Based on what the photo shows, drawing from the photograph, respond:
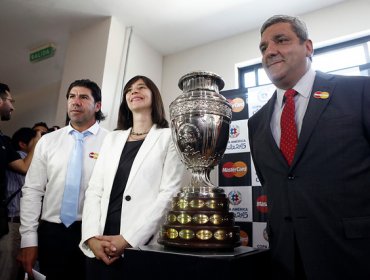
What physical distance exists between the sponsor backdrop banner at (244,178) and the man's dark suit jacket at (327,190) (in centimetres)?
92

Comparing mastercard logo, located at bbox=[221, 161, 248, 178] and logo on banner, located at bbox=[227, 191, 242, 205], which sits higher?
mastercard logo, located at bbox=[221, 161, 248, 178]

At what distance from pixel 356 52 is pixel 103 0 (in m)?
2.20

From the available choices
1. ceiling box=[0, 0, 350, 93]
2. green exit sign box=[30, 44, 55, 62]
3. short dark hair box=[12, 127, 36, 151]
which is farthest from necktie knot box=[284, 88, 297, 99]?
green exit sign box=[30, 44, 55, 62]

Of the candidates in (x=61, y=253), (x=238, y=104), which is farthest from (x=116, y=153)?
(x=238, y=104)

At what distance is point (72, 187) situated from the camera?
132cm

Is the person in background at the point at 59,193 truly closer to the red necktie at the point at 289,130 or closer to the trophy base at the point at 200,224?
the trophy base at the point at 200,224

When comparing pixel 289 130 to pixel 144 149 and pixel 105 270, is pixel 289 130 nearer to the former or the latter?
pixel 144 149

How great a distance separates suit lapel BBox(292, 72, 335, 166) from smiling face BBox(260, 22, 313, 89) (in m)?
0.10

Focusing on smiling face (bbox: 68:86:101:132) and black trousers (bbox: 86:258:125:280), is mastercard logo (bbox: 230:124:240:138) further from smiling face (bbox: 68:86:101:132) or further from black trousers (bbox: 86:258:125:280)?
black trousers (bbox: 86:258:125:280)

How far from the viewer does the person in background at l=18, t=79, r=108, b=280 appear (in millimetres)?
1240

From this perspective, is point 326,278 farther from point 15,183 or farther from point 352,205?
point 15,183

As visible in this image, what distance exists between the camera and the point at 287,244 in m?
0.84

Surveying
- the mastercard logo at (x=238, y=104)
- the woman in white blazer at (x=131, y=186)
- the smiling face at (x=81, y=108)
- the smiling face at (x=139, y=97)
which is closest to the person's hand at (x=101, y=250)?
the woman in white blazer at (x=131, y=186)

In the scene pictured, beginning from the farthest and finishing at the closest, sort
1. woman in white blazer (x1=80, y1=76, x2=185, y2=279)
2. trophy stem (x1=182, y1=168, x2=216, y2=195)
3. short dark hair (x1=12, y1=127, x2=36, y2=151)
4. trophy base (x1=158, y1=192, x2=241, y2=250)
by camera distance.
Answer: short dark hair (x1=12, y1=127, x2=36, y2=151), woman in white blazer (x1=80, y1=76, x2=185, y2=279), trophy stem (x1=182, y1=168, x2=216, y2=195), trophy base (x1=158, y1=192, x2=241, y2=250)
